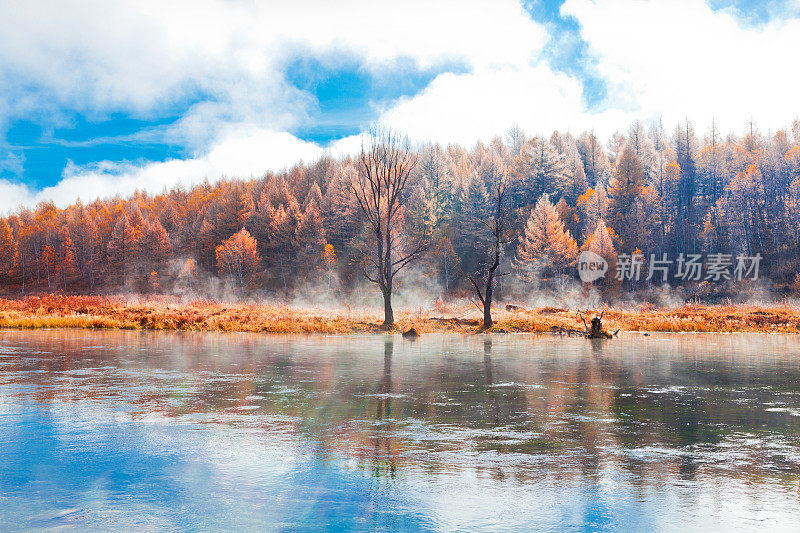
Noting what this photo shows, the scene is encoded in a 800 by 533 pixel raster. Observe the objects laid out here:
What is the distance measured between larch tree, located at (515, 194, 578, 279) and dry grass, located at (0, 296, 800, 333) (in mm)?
21856

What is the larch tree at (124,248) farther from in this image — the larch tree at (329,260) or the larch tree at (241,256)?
the larch tree at (329,260)

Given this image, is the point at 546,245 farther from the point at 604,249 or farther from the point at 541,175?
the point at 541,175

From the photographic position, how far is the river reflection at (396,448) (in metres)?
6.13

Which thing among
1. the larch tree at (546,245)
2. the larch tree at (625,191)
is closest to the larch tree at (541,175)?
the larch tree at (625,191)

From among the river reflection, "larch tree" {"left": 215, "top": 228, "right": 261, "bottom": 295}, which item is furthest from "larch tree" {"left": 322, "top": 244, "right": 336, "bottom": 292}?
the river reflection

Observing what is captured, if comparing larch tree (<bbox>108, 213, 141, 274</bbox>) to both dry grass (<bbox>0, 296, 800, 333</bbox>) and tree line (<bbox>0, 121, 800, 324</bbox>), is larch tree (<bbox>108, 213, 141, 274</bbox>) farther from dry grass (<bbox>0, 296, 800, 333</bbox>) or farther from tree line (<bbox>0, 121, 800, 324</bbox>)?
dry grass (<bbox>0, 296, 800, 333</bbox>)

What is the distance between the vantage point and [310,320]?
38.9m

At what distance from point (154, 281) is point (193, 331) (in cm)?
7604

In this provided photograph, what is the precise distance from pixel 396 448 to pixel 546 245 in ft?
208

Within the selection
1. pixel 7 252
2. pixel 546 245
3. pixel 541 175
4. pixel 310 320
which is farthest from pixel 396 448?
pixel 7 252

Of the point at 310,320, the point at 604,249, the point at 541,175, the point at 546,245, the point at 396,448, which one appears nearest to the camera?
the point at 396,448

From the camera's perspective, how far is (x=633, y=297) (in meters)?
70.1

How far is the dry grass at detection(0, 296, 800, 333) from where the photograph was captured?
3769 centimetres

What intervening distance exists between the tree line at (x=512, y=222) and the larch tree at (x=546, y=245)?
145 mm
